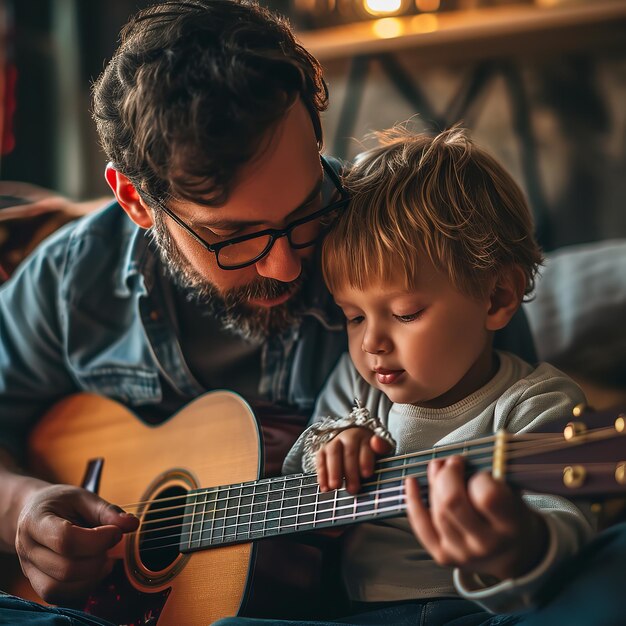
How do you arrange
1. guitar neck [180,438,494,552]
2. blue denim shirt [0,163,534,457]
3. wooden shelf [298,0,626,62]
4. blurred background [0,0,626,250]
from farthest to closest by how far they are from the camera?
blurred background [0,0,626,250] < wooden shelf [298,0,626,62] < blue denim shirt [0,163,534,457] < guitar neck [180,438,494,552]

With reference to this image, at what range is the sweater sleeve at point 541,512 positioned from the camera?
25.0 inches

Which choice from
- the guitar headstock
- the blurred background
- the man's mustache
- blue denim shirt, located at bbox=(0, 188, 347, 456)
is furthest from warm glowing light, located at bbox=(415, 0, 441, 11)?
the guitar headstock

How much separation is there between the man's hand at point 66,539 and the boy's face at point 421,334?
0.37 m

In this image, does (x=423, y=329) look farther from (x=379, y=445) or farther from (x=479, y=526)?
(x=479, y=526)

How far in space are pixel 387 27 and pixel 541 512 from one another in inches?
69.1

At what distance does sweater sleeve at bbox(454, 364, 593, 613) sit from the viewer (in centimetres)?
64

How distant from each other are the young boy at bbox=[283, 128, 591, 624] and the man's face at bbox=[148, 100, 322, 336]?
6 centimetres

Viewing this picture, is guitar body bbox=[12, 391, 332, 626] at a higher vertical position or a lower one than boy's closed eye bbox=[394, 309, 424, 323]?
lower

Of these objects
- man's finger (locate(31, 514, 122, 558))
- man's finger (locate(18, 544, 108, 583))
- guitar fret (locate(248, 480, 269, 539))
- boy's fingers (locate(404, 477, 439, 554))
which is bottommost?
man's finger (locate(18, 544, 108, 583))

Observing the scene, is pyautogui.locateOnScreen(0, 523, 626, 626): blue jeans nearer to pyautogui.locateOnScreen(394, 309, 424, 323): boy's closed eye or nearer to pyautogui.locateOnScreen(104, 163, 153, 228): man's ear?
pyautogui.locateOnScreen(394, 309, 424, 323): boy's closed eye

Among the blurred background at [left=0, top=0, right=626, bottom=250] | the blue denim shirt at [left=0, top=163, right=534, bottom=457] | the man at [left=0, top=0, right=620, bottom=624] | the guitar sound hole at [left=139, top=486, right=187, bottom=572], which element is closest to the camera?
the man at [left=0, top=0, right=620, bottom=624]

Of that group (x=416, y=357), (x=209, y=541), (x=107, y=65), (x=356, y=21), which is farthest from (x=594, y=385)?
(x=356, y=21)

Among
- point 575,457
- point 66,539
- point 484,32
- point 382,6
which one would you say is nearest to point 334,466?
point 575,457

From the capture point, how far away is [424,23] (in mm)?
2100
